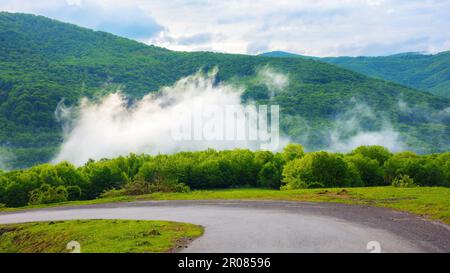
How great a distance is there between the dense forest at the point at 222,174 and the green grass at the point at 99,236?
121 feet

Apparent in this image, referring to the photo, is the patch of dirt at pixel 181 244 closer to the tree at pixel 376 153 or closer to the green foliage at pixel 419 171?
the green foliage at pixel 419 171

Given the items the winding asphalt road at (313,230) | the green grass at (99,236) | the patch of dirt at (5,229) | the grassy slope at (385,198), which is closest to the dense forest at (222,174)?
the grassy slope at (385,198)

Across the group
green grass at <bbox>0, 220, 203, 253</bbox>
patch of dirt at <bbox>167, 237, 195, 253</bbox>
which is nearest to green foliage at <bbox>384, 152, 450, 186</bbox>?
green grass at <bbox>0, 220, 203, 253</bbox>

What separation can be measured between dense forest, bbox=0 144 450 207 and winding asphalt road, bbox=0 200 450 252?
122ft

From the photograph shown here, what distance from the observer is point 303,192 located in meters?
63.6

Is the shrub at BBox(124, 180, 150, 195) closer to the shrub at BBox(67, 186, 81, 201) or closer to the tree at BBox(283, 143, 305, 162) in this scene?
the shrub at BBox(67, 186, 81, 201)

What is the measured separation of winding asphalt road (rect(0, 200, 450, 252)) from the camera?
2481cm

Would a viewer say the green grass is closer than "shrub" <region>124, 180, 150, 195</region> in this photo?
Yes

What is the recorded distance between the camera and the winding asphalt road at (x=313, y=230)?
977 inches

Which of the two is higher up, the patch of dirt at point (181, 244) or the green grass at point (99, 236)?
the patch of dirt at point (181, 244)

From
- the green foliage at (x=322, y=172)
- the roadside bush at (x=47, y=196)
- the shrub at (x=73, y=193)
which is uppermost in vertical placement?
the green foliage at (x=322, y=172)
